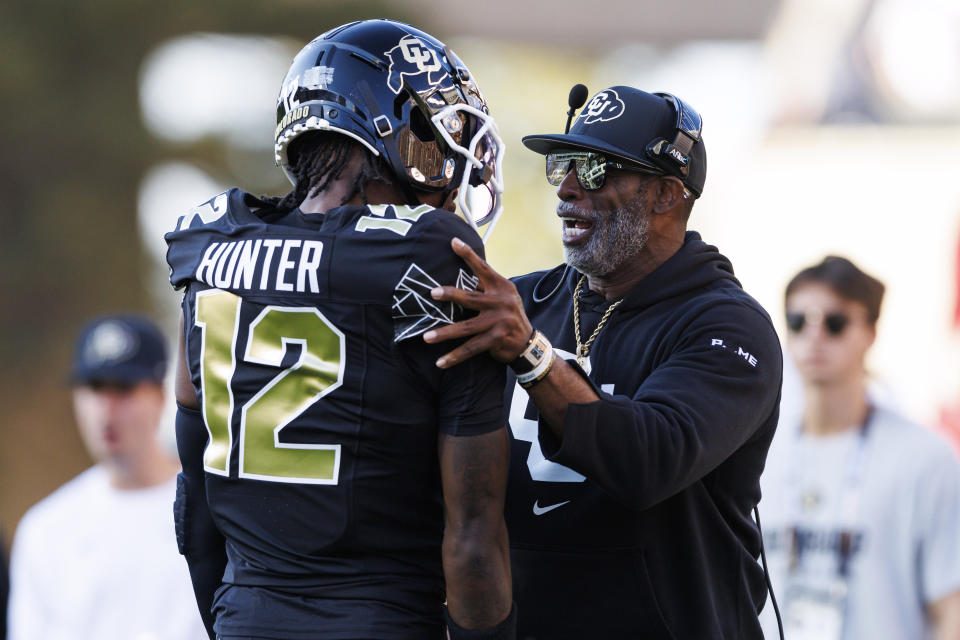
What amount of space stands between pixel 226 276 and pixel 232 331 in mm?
120

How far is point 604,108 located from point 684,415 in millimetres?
1058

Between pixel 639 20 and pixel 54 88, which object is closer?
pixel 54 88

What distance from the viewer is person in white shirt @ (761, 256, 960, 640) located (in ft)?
16.2

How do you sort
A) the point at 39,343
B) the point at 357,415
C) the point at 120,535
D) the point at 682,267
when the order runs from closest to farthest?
the point at 357,415 < the point at 682,267 < the point at 120,535 < the point at 39,343

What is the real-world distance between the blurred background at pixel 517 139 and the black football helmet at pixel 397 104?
8.73 m

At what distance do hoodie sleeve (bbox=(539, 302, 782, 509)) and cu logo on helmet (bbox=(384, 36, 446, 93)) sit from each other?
84 centimetres

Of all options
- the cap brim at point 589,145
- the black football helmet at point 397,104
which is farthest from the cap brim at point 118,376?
the black football helmet at point 397,104

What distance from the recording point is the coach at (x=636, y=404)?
2.97m

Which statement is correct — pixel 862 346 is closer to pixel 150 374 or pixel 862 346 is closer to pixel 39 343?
pixel 150 374

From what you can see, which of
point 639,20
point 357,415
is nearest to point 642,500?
point 357,415

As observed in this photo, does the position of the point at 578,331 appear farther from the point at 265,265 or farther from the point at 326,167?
the point at 265,265

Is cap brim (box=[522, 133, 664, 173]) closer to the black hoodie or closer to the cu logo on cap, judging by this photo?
the cu logo on cap

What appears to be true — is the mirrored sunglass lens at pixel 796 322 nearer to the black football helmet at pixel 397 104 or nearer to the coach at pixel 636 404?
the coach at pixel 636 404

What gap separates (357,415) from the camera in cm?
258
